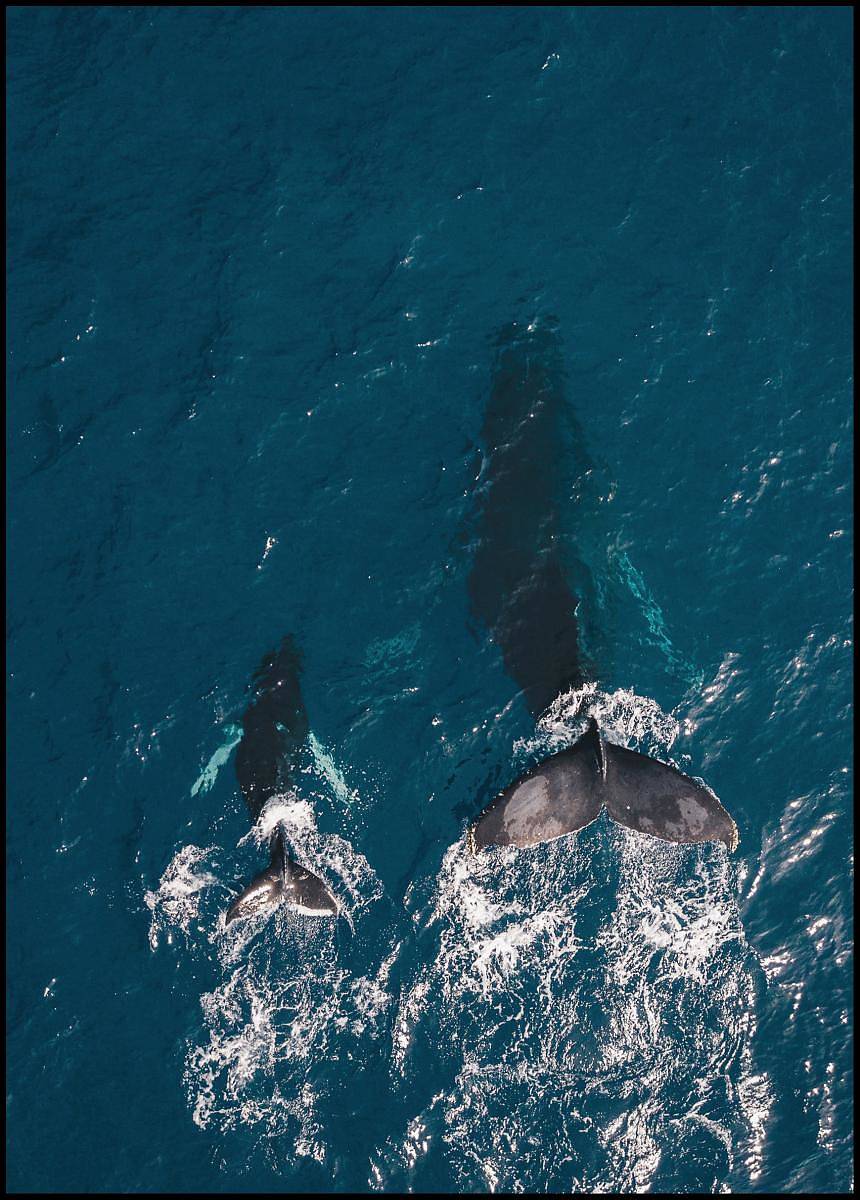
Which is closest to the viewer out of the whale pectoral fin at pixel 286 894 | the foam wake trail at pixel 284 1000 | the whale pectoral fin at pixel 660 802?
the whale pectoral fin at pixel 660 802

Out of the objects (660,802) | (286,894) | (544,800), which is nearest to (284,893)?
(286,894)

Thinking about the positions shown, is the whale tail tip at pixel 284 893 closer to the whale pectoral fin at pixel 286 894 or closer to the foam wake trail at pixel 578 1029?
the whale pectoral fin at pixel 286 894

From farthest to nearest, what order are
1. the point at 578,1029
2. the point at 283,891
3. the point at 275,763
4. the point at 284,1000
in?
1. the point at 275,763
2. the point at 284,1000
3. the point at 578,1029
4. the point at 283,891

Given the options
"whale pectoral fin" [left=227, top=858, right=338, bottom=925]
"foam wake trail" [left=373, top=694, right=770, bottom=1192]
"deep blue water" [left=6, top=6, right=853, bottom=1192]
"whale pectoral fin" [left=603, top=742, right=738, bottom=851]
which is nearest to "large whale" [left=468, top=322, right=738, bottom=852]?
"whale pectoral fin" [left=603, top=742, right=738, bottom=851]

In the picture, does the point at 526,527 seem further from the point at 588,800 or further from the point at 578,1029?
the point at 578,1029

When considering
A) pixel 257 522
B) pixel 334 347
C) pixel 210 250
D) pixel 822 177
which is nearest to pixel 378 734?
pixel 257 522

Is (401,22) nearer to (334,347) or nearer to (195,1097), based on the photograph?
(334,347)

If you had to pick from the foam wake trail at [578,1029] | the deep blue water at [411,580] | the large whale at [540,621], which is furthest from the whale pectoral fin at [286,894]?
the large whale at [540,621]

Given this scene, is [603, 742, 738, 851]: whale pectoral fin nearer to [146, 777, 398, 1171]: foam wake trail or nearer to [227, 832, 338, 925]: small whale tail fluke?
[146, 777, 398, 1171]: foam wake trail
